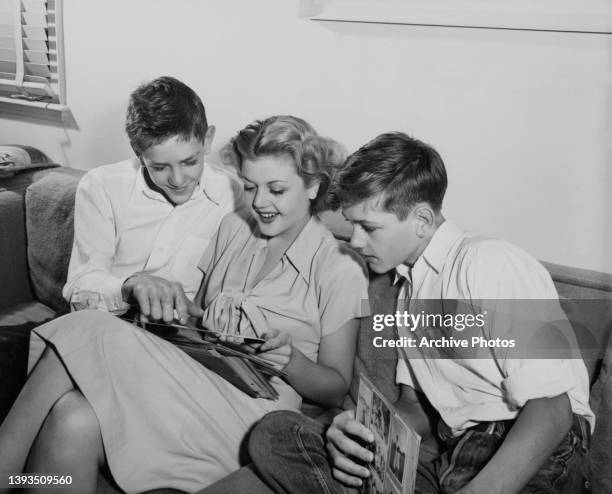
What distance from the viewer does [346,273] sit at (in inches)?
60.1

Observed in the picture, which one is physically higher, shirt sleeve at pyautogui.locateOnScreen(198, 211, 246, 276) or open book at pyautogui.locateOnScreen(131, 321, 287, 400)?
shirt sleeve at pyautogui.locateOnScreen(198, 211, 246, 276)

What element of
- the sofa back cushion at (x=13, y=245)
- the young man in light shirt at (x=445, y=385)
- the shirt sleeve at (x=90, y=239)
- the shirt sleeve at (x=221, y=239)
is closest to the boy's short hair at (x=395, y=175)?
the young man in light shirt at (x=445, y=385)

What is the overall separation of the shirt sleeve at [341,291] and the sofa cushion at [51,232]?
846 mm

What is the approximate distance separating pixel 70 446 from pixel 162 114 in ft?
2.52

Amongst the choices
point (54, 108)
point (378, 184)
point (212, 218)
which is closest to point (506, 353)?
point (378, 184)

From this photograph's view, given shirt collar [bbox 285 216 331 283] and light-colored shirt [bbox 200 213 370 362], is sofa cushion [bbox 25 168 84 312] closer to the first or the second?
light-colored shirt [bbox 200 213 370 362]

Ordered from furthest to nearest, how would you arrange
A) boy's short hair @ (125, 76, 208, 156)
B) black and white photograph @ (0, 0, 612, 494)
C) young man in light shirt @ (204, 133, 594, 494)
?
boy's short hair @ (125, 76, 208, 156)
black and white photograph @ (0, 0, 612, 494)
young man in light shirt @ (204, 133, 594, 494)

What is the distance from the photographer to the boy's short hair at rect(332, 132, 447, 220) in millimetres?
1345


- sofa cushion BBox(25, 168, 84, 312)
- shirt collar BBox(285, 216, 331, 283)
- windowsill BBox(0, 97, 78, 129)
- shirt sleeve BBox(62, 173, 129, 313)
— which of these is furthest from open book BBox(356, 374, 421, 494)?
windowsill BBox(0, 97, 78, 129)

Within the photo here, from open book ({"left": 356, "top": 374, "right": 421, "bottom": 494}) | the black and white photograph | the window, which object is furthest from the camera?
the window

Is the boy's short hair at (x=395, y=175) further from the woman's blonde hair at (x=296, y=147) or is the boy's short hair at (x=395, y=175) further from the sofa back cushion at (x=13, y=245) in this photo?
the sofa back cushion at (x=13, y=245)

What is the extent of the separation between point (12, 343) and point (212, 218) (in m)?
0.55

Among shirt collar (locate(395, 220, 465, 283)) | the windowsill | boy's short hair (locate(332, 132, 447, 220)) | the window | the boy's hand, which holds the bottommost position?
the boy's hand

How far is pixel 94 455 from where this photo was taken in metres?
1.32
